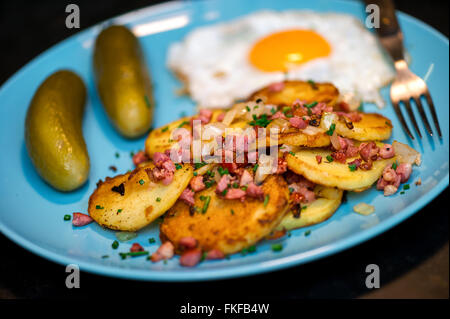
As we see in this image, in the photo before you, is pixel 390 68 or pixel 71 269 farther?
pixel 390 68

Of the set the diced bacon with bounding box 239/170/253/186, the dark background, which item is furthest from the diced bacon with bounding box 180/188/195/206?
the dark background

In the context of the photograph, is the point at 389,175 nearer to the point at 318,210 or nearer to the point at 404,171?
the point at 404,171

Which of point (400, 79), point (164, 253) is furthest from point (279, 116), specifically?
point (400, 79)

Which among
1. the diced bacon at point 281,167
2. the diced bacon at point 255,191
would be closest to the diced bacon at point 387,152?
the diced bacon at point 281,167

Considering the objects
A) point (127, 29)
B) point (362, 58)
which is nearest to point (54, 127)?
point (127, 29)

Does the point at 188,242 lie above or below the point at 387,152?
below

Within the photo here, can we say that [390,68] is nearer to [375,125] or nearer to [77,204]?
[375,125]
